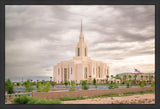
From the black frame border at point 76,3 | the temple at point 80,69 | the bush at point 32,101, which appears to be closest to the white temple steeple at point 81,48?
the temple at point 80,69

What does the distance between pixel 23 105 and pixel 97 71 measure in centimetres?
3157

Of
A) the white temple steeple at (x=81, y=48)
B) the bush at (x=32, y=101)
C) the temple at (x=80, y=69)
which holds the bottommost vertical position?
the bush at (x=32, y=101)

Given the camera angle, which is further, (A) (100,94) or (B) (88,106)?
(A) (100,94)

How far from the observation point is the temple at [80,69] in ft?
137

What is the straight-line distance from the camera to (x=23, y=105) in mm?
13281

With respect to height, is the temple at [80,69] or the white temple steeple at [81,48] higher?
the white temple steeple at [81,48]

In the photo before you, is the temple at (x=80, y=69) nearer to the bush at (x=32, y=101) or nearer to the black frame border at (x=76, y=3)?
the bush at (x=32, y=101)

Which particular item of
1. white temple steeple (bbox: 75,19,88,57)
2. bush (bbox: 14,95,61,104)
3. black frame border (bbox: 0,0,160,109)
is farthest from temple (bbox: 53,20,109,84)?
black frame border (bbox: 0,0,160,109)

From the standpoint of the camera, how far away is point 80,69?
41.7 metres

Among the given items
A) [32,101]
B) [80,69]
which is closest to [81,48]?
[80,69]

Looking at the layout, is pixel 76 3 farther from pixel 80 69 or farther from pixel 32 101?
pixel 80 69

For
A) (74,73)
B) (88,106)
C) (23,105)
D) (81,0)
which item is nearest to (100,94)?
(88,106)

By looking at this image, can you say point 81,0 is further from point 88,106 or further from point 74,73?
point 74,73

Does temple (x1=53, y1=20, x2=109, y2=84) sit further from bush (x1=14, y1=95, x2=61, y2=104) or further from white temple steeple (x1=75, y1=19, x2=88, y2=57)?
bush (x1=14, y1=95, x2=61, y2=104)
